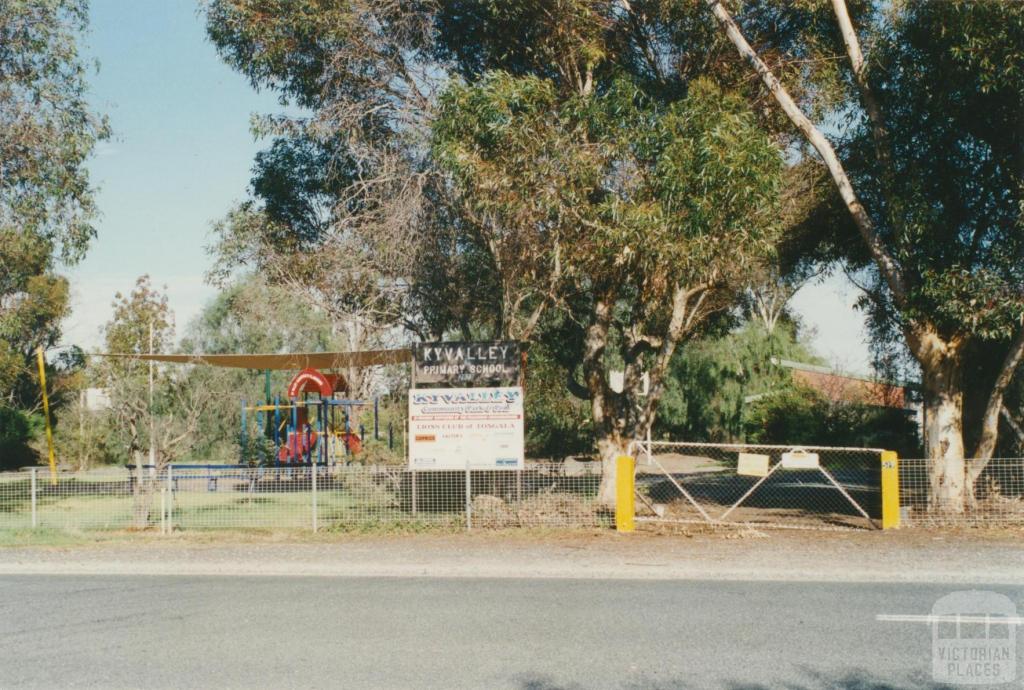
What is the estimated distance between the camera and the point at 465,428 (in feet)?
54.7

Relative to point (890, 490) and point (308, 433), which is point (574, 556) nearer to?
point (890, 490)

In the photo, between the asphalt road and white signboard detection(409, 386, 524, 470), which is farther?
white signboard detection(409, 386, 524, 470)

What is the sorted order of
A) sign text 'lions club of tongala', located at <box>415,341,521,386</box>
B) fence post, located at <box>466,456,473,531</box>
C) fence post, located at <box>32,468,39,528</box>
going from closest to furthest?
fence post, located at <box>466,456,473,531</box>, fence post, located at <box>32,468,39,528</box>, sign text 'lions club of tongala', located at <box>415,341,521,386</box>

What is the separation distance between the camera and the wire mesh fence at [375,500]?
1672 cm

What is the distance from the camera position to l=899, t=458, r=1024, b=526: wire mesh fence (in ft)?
54.1

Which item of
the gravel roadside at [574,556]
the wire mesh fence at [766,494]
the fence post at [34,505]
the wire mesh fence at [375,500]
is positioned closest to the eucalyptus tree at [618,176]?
the wire mesh fence at [375,500]

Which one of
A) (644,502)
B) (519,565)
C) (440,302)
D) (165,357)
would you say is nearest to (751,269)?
(644,502)

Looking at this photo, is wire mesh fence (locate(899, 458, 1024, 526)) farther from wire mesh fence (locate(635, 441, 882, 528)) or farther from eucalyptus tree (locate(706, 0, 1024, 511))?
wire mesh fence (locate(635, 441, 882, 528))

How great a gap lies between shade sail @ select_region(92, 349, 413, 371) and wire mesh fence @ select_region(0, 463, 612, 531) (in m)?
3.70

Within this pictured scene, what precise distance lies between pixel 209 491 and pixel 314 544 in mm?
6536

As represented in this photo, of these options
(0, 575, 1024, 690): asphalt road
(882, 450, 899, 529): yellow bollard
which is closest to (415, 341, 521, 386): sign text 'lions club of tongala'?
(0, 575, 1024, 690): asphalt road

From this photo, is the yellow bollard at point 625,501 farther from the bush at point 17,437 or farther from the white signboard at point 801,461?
the bush at point 17,437

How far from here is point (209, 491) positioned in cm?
2097

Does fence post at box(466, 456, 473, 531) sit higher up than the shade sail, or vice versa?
the shade sail
